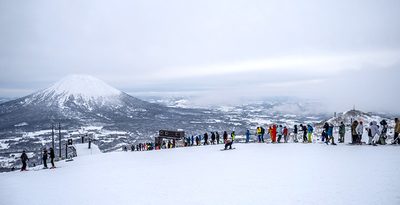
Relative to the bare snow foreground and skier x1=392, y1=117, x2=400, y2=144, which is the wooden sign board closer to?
the bare snow foreground

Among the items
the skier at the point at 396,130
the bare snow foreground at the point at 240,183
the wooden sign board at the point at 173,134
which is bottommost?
the wooden sign board at the point at 173,134

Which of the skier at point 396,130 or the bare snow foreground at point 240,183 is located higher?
the skier at point 396,130

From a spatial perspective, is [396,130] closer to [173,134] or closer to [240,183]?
[240,183]

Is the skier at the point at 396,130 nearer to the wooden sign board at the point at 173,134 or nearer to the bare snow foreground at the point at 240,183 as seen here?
the bare snow foreground at the point at 240,183

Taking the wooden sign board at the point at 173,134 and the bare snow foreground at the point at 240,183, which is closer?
the bare snow foreground at the point at 240,183

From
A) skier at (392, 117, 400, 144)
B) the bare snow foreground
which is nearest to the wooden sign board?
the bare snow foreground

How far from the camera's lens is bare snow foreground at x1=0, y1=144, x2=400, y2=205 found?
A: 10.0 meters

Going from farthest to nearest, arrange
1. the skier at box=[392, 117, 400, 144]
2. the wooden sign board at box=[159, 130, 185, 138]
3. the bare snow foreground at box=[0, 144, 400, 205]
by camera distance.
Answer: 1. the wooden sign board at box=[159, 130, 185, 138]
2. the skier at box=[392, 117, 400, 144]
3. the bare snow foreground at box=[0, 144, 400, 205]

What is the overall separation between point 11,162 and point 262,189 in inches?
5285

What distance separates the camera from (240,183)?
12.1 meters

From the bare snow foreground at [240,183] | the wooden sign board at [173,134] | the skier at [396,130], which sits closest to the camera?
the bare snow foreground at [240,183]

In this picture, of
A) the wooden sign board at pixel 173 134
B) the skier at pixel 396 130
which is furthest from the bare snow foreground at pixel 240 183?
the wooden sign board at pixel 173 134

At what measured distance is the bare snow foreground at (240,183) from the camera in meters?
10.0

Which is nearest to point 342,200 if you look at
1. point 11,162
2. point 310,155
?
Answer: point 310,155
